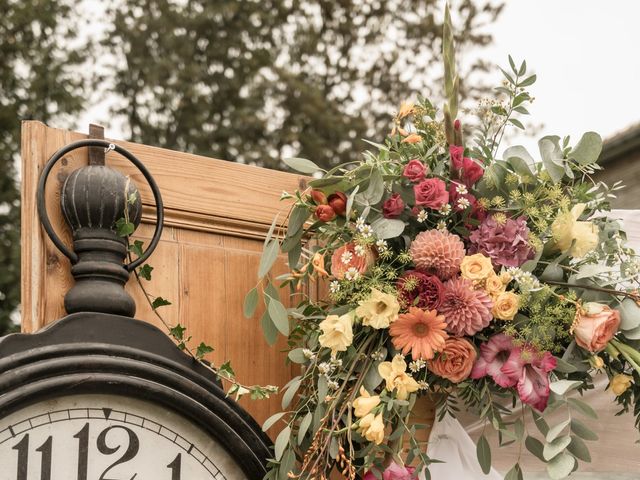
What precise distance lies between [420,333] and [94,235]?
51cm

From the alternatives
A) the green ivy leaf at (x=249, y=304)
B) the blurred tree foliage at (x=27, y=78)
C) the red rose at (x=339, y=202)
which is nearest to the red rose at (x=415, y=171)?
the red rose at (x=339, y=202)

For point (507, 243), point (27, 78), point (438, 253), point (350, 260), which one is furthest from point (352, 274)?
point (27, 78)

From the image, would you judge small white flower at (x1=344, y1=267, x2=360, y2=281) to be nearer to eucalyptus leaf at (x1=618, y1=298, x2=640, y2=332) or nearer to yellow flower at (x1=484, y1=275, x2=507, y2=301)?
yellow flower at (x1=484, y1=275, x2=507, y2=301)

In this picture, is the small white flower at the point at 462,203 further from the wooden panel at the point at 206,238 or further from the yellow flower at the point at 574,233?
the wooden panel at the point at 206,238

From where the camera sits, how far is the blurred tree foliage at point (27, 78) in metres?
7.08

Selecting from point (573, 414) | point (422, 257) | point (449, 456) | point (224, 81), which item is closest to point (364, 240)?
point (422, 257)

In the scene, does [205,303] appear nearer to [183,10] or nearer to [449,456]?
[449,456]

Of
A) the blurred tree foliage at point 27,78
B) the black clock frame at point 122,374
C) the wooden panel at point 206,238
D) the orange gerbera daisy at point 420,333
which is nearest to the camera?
the black clock frame at point 122,374

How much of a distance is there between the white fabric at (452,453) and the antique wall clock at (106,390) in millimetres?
285

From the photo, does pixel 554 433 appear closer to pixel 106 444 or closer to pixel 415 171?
pixel 415 171

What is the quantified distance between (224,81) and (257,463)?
25.1 ft

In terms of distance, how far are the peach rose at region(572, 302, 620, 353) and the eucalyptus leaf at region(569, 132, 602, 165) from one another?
9.6 inches

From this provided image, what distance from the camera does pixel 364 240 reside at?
53.3 inches

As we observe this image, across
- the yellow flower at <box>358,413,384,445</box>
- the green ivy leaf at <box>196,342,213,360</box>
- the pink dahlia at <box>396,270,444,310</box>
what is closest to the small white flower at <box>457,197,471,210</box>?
the pink dahlia at <box>396,270,444,310</box>
